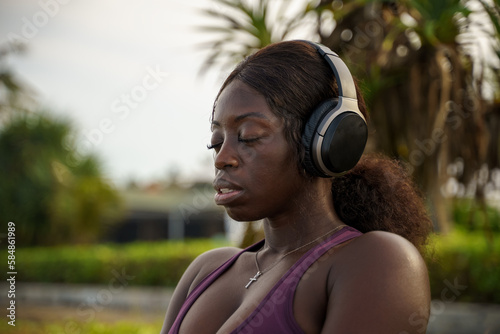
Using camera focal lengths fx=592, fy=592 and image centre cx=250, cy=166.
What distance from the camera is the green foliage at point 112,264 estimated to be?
13344 millimetres

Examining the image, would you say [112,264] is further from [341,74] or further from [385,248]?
[385,248]

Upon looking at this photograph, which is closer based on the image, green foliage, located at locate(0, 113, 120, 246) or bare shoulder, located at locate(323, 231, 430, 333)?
bare shoulder, located at locate(323, 231, 430, 333)

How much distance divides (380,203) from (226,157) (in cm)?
50

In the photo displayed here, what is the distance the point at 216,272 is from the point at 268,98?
0.56 m

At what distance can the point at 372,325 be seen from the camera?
1237 mm

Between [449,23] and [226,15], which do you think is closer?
[449,23]

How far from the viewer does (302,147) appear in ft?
4.94

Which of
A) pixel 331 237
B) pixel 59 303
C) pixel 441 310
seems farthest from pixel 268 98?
pixel 59 303

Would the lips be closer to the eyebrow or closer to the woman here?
the woman

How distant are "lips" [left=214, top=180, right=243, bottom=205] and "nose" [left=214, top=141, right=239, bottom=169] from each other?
0.14ft

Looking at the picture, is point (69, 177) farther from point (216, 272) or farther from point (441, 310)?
point (216, 272)

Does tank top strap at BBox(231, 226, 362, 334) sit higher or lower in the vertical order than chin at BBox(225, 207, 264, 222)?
lower

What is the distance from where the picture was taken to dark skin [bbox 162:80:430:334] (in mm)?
1264

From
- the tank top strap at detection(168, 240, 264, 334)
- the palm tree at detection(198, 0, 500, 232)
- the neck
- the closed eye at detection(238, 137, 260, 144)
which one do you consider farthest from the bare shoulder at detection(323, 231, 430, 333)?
the palm tree at detection(198, 0, 500, 232)
